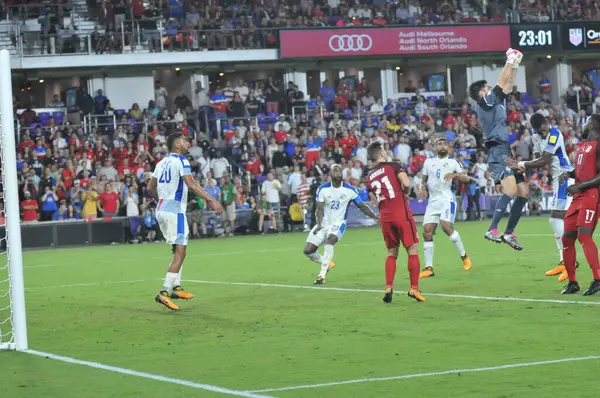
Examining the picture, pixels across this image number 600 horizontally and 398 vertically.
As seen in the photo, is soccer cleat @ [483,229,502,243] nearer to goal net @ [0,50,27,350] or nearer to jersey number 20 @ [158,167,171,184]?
jersey number 20 @ [158,167,171,184]

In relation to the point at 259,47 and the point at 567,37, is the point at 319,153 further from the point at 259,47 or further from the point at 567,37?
the point at 567,37

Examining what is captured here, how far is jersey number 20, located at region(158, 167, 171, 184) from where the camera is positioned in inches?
580

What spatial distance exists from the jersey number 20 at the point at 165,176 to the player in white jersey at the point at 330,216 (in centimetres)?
389

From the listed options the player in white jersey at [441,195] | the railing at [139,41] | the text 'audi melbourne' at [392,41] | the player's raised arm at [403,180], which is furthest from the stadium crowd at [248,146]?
the player's raised arm at [403,180]

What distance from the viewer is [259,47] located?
4425 cm

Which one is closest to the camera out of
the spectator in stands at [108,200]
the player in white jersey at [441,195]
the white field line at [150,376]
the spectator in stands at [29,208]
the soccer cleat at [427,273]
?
the white field line at [150,376]

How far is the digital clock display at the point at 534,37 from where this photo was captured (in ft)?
157

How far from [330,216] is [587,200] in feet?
17.8

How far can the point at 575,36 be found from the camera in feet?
160

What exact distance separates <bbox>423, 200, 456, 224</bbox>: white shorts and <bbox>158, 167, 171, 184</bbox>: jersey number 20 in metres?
5.50

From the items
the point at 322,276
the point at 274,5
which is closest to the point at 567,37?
the point at 274,5

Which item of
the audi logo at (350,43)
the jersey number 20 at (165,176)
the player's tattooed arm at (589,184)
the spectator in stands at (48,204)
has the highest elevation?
the audi logo at (350,43)

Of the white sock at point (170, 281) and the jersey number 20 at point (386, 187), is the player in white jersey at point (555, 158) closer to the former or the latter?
the jersey number 20 at point (386, 187)

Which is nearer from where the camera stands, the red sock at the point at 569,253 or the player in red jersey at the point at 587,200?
the player in red jersey at the point at 587,200
